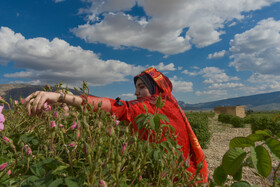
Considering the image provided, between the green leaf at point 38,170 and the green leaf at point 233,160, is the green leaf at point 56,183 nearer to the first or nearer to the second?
the green leaf at point 38,170

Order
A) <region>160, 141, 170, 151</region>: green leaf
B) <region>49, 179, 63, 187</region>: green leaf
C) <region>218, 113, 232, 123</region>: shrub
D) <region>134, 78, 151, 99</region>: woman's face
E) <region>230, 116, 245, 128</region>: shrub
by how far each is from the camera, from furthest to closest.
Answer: <region>218, 113, 232, 123</region>: shrub
<region>230, 116, 245, 128</region>: shrub
<region>134, 78, 151, 99</region>: woman's face
<region>160, 141, 170, 151</region>: green leaf
<region>49, 179, 63, 187</region>: green leaf

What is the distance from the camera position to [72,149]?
2.57ft

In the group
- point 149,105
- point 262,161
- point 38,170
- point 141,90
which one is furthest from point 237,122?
point 38,170

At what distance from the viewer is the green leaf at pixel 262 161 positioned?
2.52ft

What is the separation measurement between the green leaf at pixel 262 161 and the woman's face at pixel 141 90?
180 centimetres

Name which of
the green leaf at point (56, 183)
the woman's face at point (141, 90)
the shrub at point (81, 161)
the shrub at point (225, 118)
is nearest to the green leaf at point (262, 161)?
the shrub at point (81, 161)

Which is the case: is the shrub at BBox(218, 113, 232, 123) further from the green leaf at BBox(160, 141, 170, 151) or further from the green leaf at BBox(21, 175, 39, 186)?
the green leaf at BBox(21, 175, 39, 186)

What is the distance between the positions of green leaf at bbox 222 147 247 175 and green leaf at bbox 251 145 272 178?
0.15ft

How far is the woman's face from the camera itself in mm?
2547

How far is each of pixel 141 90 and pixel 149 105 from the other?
0.60 m

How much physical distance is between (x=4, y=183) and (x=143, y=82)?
6.46 feet

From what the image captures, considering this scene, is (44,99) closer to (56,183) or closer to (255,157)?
(56,183)

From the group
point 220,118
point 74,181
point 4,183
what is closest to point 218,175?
point 74,181

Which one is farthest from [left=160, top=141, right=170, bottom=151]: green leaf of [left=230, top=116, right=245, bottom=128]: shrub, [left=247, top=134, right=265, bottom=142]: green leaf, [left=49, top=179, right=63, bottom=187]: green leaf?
[left=230, top=116, right=245, bottom=128]: shrub
